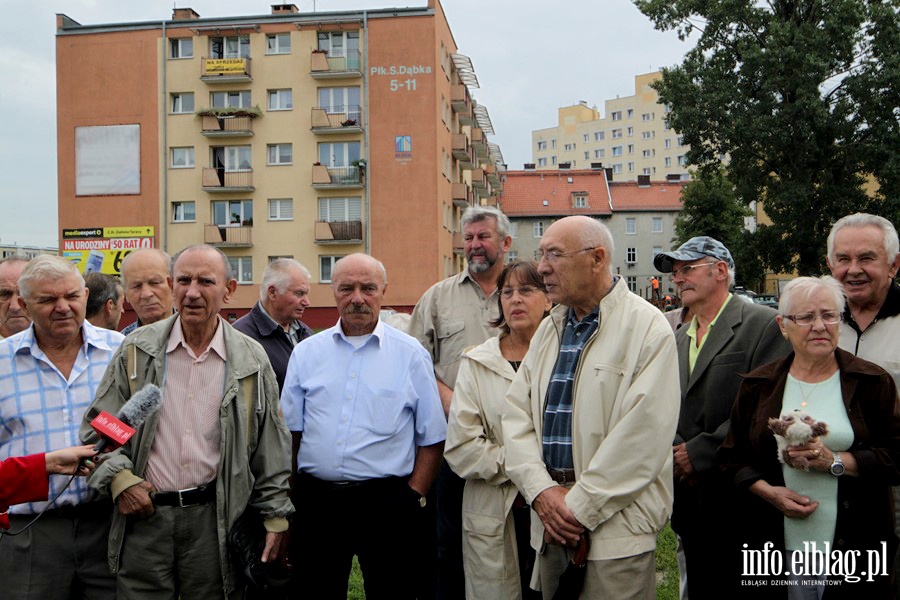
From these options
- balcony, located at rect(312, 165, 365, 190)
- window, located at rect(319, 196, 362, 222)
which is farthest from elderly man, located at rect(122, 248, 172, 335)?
window, located at rect(319, 196, 362, 222)

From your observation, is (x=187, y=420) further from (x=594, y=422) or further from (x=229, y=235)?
(x=229, y=235)

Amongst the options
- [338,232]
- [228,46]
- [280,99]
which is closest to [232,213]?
[338,232]

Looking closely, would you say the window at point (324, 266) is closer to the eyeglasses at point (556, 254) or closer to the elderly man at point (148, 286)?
the elderly man at point (148, 286)

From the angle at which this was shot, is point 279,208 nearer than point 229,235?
No

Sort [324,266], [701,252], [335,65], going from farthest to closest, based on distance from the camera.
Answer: [324,266]
[335,65]
[701,252]

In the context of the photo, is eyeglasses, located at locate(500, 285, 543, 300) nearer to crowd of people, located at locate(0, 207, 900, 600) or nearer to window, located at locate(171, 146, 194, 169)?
crowd of people, located at locate(0, 207, 900, 600)

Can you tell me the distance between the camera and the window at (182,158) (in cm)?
3856

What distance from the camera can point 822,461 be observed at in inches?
130

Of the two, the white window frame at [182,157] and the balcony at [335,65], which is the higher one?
the balcony at [335,65]

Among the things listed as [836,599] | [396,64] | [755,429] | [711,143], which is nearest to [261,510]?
[755,429]

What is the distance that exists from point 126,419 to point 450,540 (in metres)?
1.96

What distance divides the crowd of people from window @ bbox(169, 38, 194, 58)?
38936 millimetres

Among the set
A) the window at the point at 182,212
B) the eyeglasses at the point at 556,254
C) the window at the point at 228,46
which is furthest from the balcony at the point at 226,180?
the eyeglasses at the point at 556,254

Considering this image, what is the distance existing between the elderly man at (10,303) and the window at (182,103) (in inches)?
1421
